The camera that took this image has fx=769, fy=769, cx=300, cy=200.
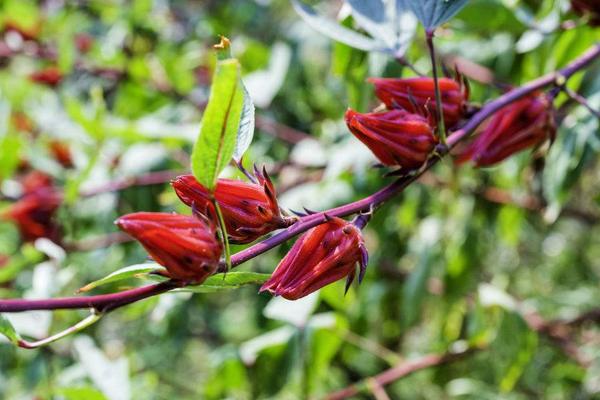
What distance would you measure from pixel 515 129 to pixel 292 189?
69 cm

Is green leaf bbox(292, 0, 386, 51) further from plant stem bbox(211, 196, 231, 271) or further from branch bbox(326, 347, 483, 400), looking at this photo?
branch bbox(326, 347, 483, 400)

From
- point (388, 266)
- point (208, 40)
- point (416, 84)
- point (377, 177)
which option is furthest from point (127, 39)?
point (416, 84)

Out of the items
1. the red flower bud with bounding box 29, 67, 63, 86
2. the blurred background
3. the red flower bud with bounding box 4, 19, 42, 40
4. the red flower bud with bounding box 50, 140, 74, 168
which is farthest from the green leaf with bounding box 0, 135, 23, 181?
the red flower bud with bounding box 4, 19, 42, 40

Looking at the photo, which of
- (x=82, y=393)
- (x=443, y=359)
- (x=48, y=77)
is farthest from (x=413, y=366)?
(x=48, y=77)

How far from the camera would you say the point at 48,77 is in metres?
1.87

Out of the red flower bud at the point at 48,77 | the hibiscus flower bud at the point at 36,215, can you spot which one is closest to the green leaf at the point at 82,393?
the hibiscus flower bud at the point at 36,215

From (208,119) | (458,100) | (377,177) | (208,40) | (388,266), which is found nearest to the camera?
(208,119)

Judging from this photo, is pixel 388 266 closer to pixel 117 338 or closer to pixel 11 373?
pixel 11 373

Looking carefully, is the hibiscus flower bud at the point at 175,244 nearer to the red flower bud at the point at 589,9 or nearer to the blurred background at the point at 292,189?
the blurred background at the point at 292,189

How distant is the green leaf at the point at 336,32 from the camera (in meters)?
0.70

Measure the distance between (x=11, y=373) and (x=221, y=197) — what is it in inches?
43.1

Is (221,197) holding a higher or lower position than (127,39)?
higher

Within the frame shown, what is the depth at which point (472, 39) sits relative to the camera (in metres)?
1.42

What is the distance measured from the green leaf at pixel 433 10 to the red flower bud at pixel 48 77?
142 centimetres
